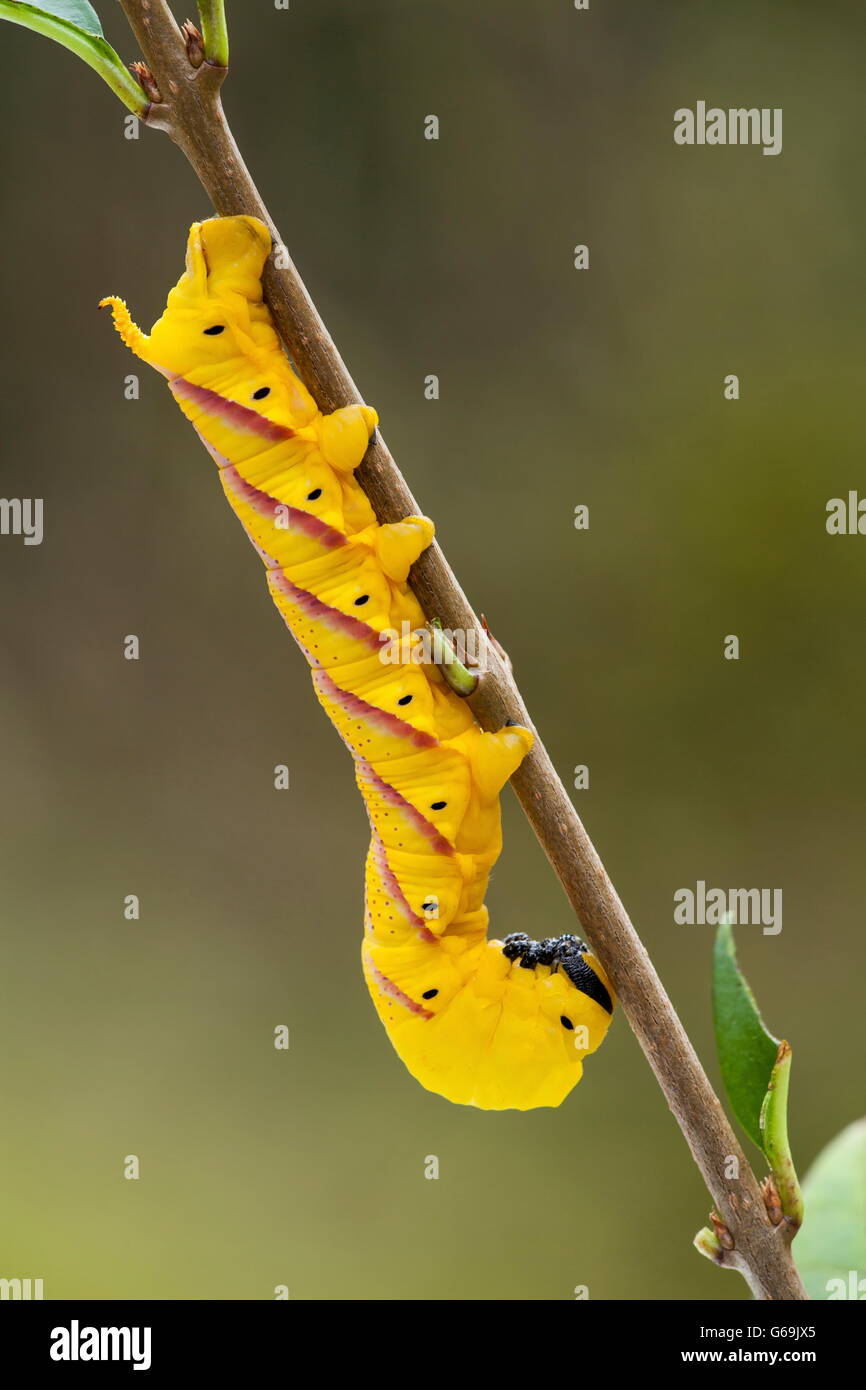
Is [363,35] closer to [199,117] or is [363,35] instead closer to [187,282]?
[187,282]

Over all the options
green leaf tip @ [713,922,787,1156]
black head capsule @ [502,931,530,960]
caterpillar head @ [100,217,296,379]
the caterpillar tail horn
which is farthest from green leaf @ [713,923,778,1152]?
the caterpillar tail horn

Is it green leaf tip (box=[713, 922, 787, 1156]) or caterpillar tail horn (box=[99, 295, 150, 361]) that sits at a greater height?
caterpillar tail horn (box=[99, 295, 150, 361])

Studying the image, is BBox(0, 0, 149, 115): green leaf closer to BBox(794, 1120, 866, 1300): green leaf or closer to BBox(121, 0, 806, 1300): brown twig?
BBox(121, 0, 806, 1300): brown twig

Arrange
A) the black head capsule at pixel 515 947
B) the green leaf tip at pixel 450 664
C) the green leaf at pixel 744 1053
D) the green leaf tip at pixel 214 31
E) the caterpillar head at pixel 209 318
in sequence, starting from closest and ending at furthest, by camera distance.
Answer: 1. the green leaf tip at pixel 214 31
2. the green leaf at pixel 744 1053
3. the green leaf tip at pixel 450 664
4. the caterpillar head at pixel 209 318
5. the black head capsule at pixel 515 947

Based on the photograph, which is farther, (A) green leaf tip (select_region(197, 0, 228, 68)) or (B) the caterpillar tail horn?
(B) the caterpillar tail horn

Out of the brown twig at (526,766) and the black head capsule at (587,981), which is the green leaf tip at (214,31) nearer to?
the brown twig at (526,766)

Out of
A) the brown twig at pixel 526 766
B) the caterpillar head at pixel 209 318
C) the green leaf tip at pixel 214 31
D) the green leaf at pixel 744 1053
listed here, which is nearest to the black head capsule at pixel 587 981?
the brown twig at pixel 526 766

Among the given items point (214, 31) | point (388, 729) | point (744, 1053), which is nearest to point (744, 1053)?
point (744, 1053)
